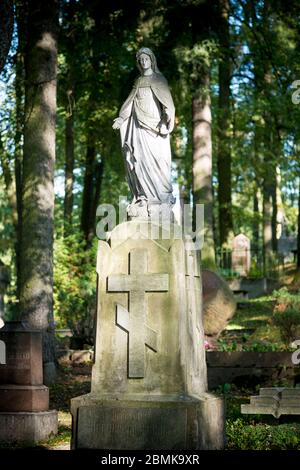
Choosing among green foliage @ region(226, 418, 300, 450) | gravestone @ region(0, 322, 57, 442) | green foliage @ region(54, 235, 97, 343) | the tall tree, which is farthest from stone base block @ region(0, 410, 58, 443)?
green foliage @ region(54, 235, 97, 343)

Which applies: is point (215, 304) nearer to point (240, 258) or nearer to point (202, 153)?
point (202, 153)

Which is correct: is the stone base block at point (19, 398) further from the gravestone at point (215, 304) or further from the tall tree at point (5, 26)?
the gravestone at point (215, 304)

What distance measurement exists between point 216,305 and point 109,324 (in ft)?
35.0

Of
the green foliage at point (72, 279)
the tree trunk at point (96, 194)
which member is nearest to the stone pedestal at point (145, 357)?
the green foliage at point (72, 279)

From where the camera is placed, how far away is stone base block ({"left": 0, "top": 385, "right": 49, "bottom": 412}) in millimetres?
10219

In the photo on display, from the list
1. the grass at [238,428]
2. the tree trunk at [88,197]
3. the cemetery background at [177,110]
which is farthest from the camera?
the tree trunk at [88,197]

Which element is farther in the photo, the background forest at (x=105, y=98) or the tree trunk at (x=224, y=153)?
the tree trunk at (x=224, y=153)

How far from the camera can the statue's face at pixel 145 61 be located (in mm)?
9734

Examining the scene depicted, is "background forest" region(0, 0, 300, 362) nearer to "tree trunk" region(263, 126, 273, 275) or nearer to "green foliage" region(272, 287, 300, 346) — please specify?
"tree trunk" region(263, 126, 273, 275)

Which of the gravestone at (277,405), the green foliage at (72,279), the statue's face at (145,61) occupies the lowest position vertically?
the gravestone at (277,405)

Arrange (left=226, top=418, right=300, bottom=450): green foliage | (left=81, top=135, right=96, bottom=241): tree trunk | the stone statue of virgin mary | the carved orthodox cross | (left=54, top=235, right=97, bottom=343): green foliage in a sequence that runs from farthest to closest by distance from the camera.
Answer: (left=81, top=135, right=96, bottom=241): tree trunk < (left=54, top=235, right=97, bottom=343): green foliage < the stone statue of virgin mary < (left=226, top=418, right=300, bottom=450): green foliage < the carved orthodox cross

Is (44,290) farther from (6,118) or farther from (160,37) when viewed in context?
(160,37)

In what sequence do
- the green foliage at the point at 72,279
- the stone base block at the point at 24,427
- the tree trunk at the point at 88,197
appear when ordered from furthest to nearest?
the tree trunk at the point at 88,197, the green foliage at the point at 72,279, the stone base block at the point at 24,427

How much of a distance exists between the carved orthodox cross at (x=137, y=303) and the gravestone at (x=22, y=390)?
244 centimetres
